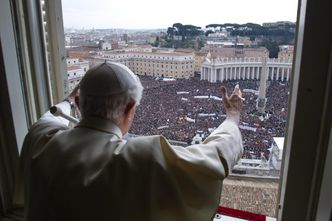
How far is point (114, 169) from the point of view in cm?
72

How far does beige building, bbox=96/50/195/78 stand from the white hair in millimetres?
375

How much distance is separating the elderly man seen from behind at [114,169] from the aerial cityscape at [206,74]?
0.87ft

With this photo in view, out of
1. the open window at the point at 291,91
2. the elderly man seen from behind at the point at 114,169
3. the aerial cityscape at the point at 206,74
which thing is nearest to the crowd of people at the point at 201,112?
the aerial cityscape at the point at 206,74

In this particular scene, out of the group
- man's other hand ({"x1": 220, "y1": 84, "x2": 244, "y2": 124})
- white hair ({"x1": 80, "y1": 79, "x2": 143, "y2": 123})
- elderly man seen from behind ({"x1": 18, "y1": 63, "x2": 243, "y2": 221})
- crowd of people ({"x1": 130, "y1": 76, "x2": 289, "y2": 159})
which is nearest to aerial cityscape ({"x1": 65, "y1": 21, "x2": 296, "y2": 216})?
crowd of people ({"x1": 130, "y1": 76, "x2": 289, "y2": 159})

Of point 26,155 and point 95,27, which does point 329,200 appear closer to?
point 26,155

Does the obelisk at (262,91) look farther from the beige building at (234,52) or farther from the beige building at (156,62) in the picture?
the beige building at (156,62)

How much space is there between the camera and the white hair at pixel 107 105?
0.83 m

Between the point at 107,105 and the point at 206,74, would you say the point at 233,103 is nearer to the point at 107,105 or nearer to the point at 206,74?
the point at 206,74

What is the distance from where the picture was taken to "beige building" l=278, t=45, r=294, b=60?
36.1 inches

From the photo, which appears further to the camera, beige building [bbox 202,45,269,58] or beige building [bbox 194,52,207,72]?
beige building [bbox 194,52,207,72]

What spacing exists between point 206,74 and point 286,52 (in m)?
0.31

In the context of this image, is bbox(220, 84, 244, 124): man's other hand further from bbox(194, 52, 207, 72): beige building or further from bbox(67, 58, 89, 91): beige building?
bbox(67, 58, 89, 91): beige building

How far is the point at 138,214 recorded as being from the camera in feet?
2.38

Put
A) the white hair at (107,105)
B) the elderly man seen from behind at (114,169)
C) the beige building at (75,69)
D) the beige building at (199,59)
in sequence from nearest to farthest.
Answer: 1. the elderly man seen from behind at (114,169)
2. the white hair at (107,105)
3. the beige building at (199,59)
4. the beige building at (75,69)
